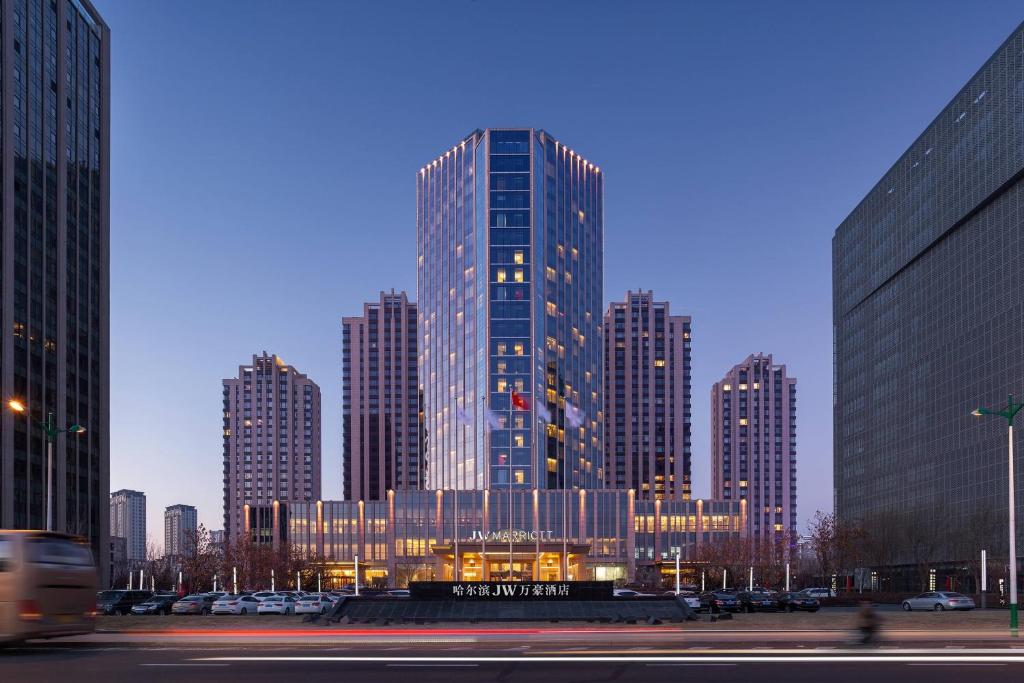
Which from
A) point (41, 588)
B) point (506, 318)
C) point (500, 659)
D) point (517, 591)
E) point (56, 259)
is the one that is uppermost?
point (56, 259)

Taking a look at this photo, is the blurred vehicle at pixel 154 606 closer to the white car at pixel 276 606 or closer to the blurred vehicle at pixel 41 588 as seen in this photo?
the white car at pixel 276 606

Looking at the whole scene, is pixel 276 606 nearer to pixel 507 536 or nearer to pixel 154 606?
pixel 154 606

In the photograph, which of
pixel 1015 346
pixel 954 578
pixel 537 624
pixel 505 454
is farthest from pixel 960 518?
pixel 537 624

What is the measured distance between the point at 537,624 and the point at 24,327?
91916 millimetres

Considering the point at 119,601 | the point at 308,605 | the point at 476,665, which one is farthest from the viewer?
the point at 119,601

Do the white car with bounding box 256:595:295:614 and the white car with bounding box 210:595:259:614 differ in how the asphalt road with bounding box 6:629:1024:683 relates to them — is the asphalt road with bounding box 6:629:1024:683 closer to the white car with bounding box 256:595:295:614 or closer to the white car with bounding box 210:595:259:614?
the white car with bounding box 256:595:295:614

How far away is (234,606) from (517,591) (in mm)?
23343

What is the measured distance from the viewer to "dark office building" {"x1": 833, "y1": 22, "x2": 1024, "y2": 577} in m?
114

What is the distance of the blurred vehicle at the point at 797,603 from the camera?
63366 mm

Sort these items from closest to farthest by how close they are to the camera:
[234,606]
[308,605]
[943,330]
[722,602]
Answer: [722,602], [308,605], [234,606], [943,330]

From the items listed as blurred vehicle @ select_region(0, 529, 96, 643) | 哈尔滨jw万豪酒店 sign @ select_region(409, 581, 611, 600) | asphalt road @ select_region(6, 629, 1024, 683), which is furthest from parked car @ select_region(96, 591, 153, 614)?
blurred vehicle @ select_region(0, 529, 96, 643)

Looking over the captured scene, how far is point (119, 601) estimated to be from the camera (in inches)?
2544

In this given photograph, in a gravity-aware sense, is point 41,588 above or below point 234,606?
above

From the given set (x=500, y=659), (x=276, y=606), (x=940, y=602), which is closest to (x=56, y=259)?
(x=276, y=606)
